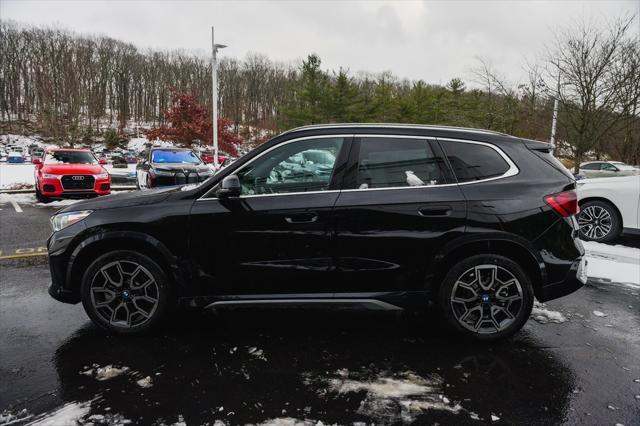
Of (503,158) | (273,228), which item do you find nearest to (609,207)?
(503,158)

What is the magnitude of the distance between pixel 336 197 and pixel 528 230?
5.19ft

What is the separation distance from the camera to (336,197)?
3408mm

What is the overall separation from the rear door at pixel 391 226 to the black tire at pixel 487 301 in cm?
25

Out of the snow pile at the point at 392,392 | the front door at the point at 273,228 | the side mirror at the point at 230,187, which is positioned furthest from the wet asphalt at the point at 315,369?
the side mirror at the point at 230,187

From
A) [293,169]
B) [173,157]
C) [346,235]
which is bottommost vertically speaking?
[346,235]

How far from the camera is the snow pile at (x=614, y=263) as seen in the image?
220 inches

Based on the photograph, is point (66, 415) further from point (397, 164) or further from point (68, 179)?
point (68, 179)

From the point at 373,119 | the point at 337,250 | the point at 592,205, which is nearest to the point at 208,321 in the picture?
the point at 337,250

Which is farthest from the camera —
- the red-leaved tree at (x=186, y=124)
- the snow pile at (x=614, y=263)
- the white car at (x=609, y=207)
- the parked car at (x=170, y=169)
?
the red-leaved tree at (x=186, y=124)

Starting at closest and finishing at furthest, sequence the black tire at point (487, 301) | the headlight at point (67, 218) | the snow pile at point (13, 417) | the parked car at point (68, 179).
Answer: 1. the snow pile at point (13, 417)
2. the black tire at point (487, 301)
3. the headlight at point (67, 218)
4. the parked car at point (68, 179)

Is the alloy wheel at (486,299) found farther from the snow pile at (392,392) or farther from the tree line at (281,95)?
the tree line at (281,95)

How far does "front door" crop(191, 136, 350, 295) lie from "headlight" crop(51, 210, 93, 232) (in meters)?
0.98

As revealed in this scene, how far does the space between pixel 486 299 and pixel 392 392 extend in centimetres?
123

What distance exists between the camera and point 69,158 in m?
12.1
